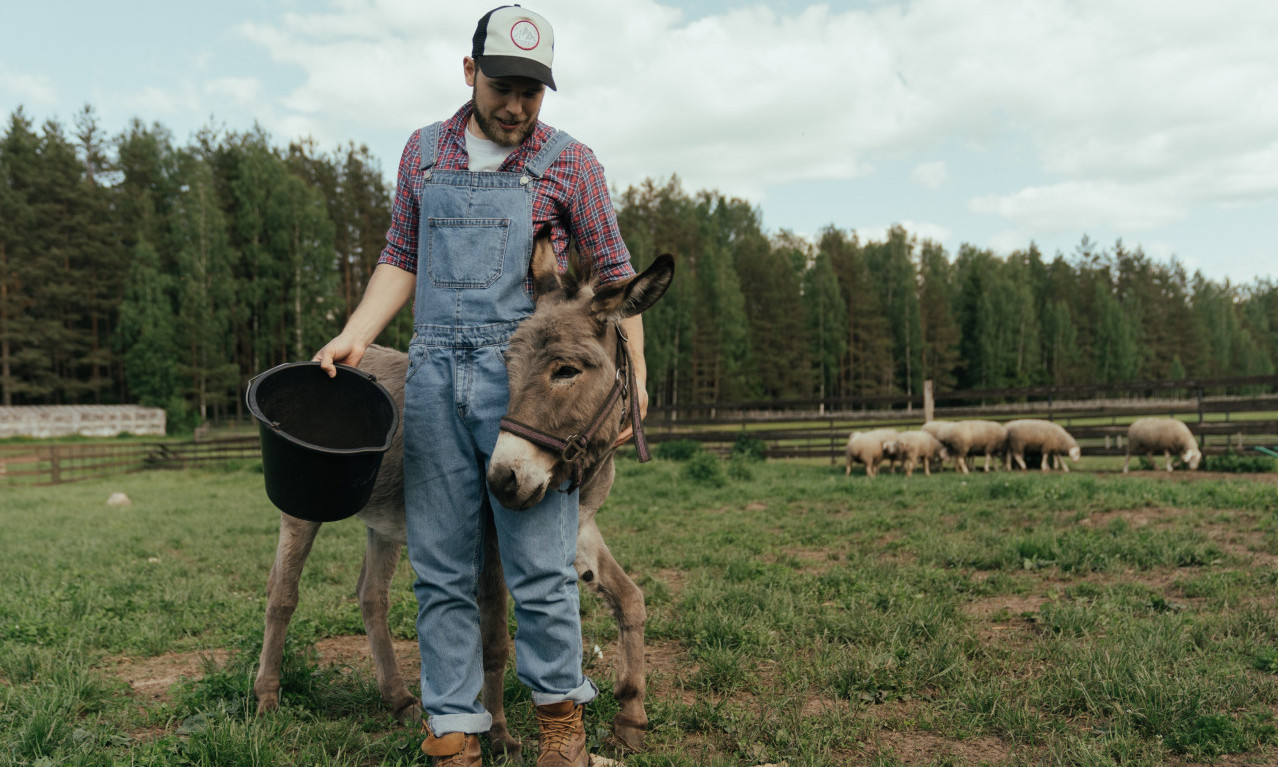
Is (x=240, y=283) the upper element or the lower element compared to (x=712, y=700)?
upper

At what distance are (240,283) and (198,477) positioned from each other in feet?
67.3

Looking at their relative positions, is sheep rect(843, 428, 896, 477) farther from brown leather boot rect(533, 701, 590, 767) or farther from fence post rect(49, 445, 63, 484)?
fence post rect(49, 445, 63, 484)

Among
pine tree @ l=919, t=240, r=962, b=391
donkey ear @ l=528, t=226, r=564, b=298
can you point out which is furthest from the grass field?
pine tree @ l=919, t=240, r=962, b=391

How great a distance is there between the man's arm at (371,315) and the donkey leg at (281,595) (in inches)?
38.0

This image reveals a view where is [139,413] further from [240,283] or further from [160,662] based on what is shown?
[160,662]

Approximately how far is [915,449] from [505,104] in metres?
13.7

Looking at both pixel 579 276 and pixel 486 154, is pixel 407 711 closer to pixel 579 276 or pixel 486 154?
pixel 579 276

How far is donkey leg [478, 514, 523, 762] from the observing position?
2.61 meters

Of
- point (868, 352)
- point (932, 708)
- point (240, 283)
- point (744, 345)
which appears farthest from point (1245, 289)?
point (932, 708)

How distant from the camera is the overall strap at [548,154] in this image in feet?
7.92

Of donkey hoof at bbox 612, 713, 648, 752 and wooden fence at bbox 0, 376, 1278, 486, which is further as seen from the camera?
wooden fence at bbox 0, 376, 1278, 486

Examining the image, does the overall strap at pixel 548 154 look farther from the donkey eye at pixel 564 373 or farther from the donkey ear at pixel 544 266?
the donkey eye at pixel 564 373

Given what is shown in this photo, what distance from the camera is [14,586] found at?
5551 millimetres

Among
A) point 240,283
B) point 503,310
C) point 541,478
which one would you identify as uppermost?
point 240,283
